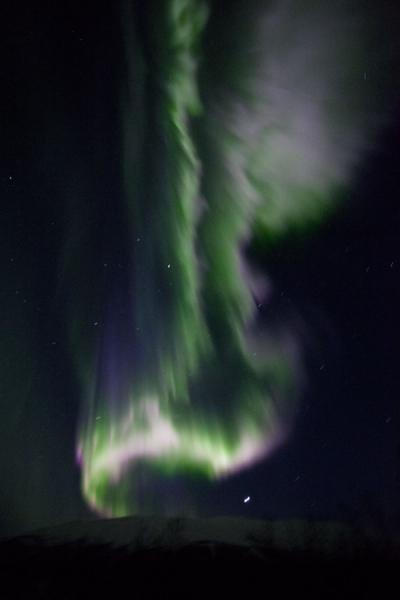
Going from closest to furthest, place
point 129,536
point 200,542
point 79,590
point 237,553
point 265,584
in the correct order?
point 79,590 → point 265,584 → point 237,553 → point 200,542 → point 129,536

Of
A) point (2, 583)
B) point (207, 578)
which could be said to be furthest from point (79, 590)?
point (207, 578)

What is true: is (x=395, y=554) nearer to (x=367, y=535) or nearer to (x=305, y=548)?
(x=367, y=535)

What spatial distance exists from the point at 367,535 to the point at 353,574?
5.16 m

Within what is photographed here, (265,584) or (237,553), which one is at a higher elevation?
(237,553)

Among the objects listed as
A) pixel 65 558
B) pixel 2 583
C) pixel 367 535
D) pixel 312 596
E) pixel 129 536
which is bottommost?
pixel 312 596

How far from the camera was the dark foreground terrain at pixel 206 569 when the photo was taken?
5350cm

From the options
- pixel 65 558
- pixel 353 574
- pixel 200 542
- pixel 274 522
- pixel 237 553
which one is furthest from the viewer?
pixel 274 522

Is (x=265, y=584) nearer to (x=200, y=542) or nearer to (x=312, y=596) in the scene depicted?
(x=312, y=596)

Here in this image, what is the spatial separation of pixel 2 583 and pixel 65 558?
25.5 metres

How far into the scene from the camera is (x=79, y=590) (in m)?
58.5

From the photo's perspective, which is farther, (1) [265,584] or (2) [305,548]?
(2) [305,548]

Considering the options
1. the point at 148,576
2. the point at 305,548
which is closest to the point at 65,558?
the point at 148,576

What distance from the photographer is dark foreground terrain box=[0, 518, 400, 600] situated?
53500 millimetres

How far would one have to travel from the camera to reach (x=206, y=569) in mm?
71625
